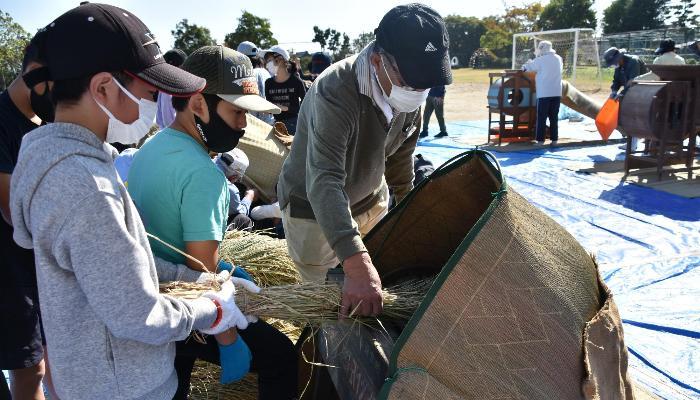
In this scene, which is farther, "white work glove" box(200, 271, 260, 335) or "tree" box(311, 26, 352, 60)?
"tree" box(311, 26, 352, 60)

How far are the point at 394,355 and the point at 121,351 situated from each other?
640 mm

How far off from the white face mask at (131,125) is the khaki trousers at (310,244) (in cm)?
113

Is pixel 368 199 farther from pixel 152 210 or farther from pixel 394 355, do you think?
pixel 394 355

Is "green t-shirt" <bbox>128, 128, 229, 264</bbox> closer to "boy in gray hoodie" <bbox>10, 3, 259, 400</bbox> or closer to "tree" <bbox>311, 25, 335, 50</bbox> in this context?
"boy in gray hoodie" <bbox>10, 3, 259, 400</bbox>

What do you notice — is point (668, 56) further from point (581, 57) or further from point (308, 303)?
point (581, 57)

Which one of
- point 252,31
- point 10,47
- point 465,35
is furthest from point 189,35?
point 465,35

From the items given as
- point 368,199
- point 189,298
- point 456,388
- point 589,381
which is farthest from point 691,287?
point 189,298

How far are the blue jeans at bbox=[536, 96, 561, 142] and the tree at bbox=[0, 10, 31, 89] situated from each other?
1441cm

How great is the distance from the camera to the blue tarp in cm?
298

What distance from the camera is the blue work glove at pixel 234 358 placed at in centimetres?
169

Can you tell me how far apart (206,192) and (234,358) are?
51cm

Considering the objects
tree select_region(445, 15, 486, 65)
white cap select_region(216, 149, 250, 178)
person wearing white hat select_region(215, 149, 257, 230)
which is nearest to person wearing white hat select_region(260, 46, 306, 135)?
person wearing white hat select_region(215, 149, 257, 230)

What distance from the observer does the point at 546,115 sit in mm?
9555

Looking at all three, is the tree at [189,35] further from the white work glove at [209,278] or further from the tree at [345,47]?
the white work glove at [209,278]
